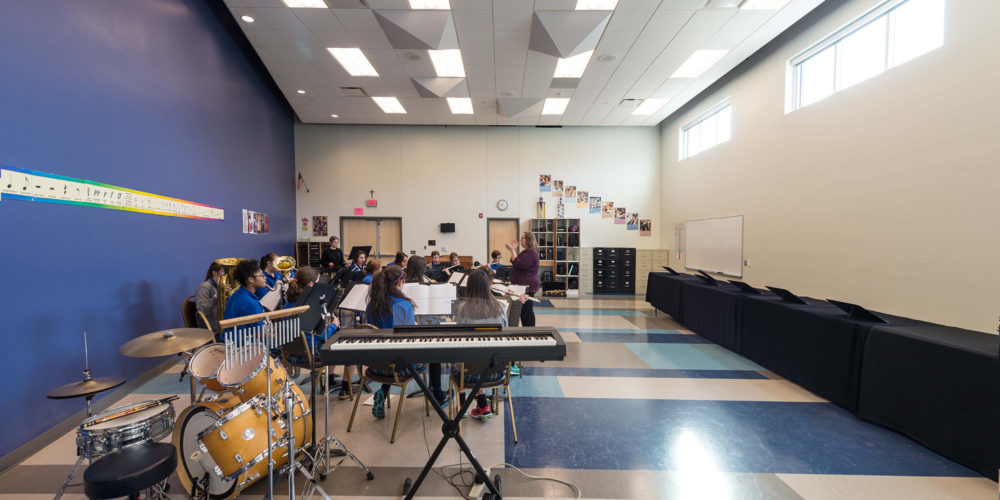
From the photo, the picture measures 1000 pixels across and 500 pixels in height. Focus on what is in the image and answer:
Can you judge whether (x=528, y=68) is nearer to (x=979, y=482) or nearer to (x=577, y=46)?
(x=577, y=46)

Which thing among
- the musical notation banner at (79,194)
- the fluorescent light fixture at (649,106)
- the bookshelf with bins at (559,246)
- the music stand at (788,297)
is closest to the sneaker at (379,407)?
the musical notation banner at (79,194)

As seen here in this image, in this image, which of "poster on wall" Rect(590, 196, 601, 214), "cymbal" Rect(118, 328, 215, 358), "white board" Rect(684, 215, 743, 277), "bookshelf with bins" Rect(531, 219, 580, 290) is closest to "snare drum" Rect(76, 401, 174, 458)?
"cymbal" Rect(118, 328, 215, 358)

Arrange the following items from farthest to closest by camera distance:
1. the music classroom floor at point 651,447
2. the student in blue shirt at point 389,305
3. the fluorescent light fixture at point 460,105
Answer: the fluorescent light fixture at point 460,105 → the student in blue shirt at point 389,305 → the music classroom floor at point 651,447

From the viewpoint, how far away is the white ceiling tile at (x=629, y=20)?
4.82 m

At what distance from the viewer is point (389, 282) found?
2.89 m

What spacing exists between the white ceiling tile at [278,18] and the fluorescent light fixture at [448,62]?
192cm

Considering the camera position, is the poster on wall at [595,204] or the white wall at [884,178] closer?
the white wall at [884,178]

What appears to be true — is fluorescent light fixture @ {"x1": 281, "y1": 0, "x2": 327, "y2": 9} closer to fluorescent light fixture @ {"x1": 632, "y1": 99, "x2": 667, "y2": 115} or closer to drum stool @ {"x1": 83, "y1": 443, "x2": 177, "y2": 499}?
drum stool @ {"x1": 83, "y1": 443, "x2": 177, "y2": 499}

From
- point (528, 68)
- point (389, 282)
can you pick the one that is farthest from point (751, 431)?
point (528, 68)

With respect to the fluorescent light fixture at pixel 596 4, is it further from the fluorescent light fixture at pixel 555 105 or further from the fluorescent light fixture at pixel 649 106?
the fluorescent light fixture at pixel 649 106

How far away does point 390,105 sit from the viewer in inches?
321

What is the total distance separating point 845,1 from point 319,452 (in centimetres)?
744

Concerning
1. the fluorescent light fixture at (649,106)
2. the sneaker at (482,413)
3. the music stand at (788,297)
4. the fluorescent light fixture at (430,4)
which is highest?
the fluorescent light fixture at (430,4)

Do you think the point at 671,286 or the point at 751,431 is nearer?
the point at 751,431
